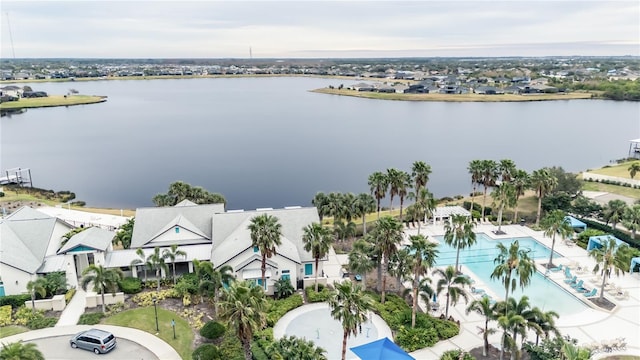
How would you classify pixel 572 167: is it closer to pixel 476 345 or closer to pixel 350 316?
pixel 476 345

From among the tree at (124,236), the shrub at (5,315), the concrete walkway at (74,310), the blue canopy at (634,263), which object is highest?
the tree at (124,236)

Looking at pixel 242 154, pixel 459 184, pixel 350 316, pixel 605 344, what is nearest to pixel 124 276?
pixel 350 316

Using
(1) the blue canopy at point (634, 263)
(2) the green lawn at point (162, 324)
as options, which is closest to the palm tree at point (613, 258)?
(1) the blue canopy at point (634, 263)

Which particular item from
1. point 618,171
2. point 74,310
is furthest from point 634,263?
point 74,310

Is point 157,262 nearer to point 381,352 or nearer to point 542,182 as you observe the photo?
point 381,352

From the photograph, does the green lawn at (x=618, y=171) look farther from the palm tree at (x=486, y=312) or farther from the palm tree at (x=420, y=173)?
the palm tree at (x=486, y=312)

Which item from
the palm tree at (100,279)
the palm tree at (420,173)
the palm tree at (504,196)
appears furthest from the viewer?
the palm tree at (420,173)

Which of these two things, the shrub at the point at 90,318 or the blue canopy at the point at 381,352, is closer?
the blue canopy at the point at 381,352
